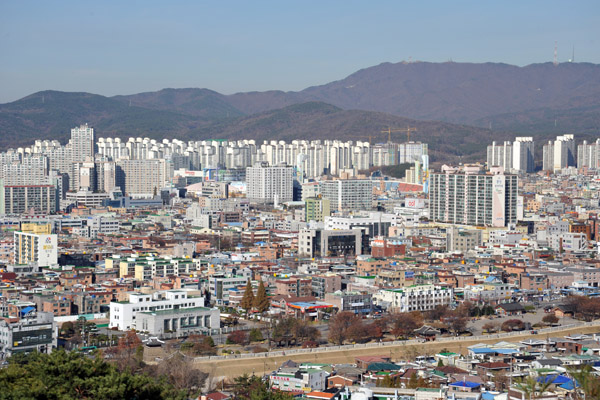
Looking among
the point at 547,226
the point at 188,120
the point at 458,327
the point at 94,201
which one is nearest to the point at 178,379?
the point at 458,327

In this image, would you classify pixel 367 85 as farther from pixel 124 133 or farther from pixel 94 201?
pixel 94 201

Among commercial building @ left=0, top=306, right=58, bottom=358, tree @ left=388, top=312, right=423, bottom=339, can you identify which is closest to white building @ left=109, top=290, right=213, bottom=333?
commercial building @ left=0, top=306, right=58, bottom=358

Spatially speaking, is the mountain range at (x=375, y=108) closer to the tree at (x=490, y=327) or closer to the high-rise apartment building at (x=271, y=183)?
the high-rise apartment building at (x=271, y=183)

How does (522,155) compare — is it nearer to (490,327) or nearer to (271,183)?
(271,183)

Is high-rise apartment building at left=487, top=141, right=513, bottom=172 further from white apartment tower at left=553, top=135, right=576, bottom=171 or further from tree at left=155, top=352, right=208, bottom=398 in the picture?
tree at left=155, top=352, right=208, bottom=398

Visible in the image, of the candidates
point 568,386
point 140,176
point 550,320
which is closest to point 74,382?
point 568,386

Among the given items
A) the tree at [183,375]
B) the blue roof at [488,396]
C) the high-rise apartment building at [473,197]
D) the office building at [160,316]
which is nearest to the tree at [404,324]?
the office building at [160,316]
